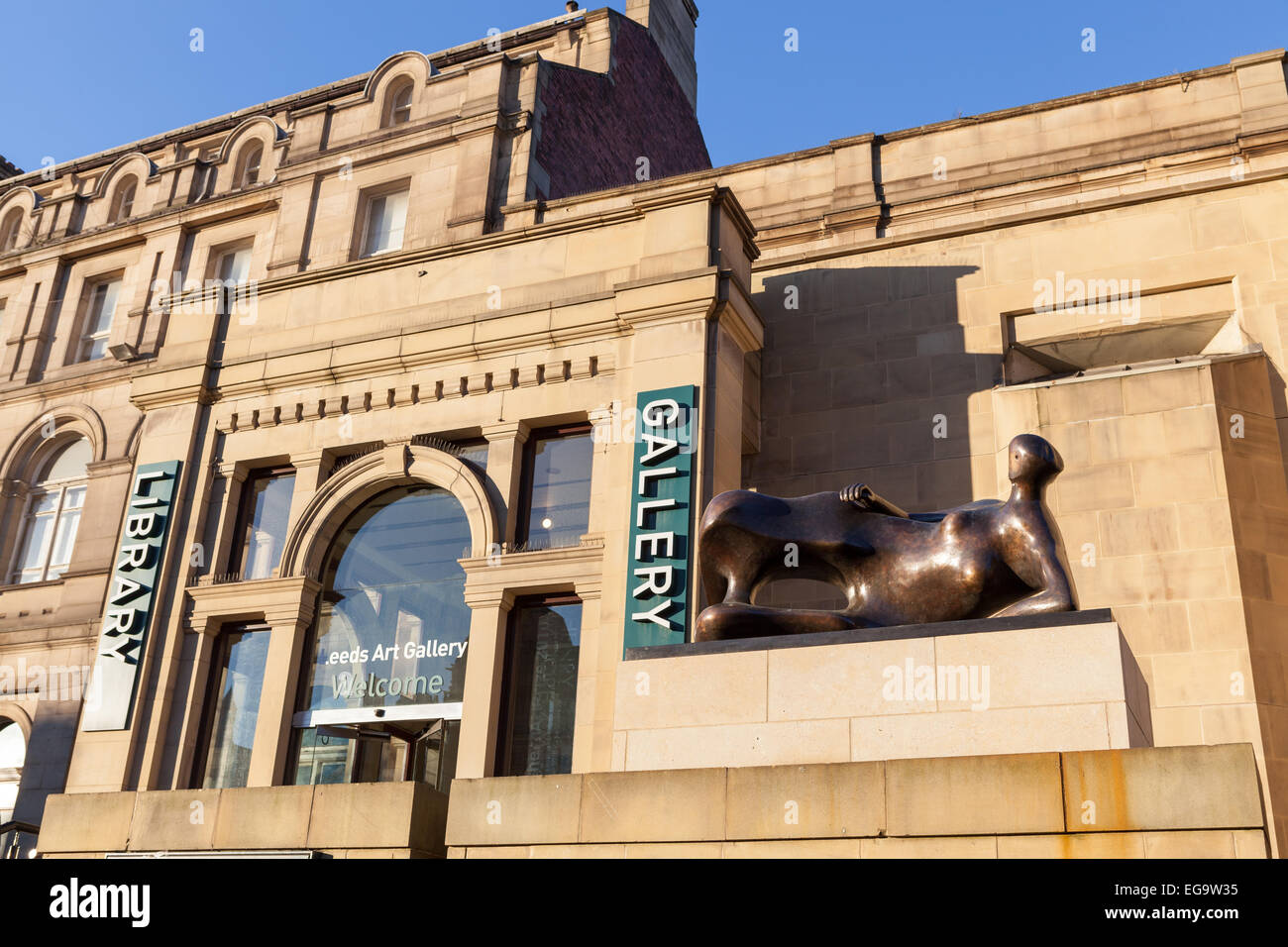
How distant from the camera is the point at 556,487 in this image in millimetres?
19484

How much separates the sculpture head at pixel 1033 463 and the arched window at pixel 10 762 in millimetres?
19901

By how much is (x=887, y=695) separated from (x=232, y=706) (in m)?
13.4

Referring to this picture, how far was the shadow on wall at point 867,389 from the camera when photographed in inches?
787

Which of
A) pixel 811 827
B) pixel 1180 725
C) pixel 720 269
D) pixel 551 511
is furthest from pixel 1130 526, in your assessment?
pixel 811 827

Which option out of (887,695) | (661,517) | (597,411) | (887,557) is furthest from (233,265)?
(887,695)

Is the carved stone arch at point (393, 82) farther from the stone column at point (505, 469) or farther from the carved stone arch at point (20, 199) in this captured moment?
the carved stone arch at point (20, 199)

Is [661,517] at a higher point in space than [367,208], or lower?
lower

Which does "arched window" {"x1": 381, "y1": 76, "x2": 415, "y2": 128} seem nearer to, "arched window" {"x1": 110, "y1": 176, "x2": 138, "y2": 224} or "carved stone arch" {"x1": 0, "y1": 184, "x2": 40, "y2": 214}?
"arched window" {"x1": 110, "y1": 176, "x2": 138, "y2": 224}

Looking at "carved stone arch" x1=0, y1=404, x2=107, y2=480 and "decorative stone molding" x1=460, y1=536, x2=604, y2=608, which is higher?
"carved stone arch" x1=0, y1=404, x2=107, y2=480

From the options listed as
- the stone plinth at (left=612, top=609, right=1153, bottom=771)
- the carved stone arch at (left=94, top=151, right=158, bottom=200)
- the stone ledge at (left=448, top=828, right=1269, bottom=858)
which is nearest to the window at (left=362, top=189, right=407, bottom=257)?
the carved stone arch at (left=94, top=151, right=158, bottom=200)

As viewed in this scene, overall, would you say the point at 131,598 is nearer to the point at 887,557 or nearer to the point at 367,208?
the point at 367,208

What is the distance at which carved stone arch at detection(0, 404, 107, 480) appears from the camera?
26922 mm

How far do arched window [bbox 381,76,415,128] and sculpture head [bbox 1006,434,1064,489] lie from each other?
19.2 metres

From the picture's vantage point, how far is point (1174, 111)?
21.5 m
